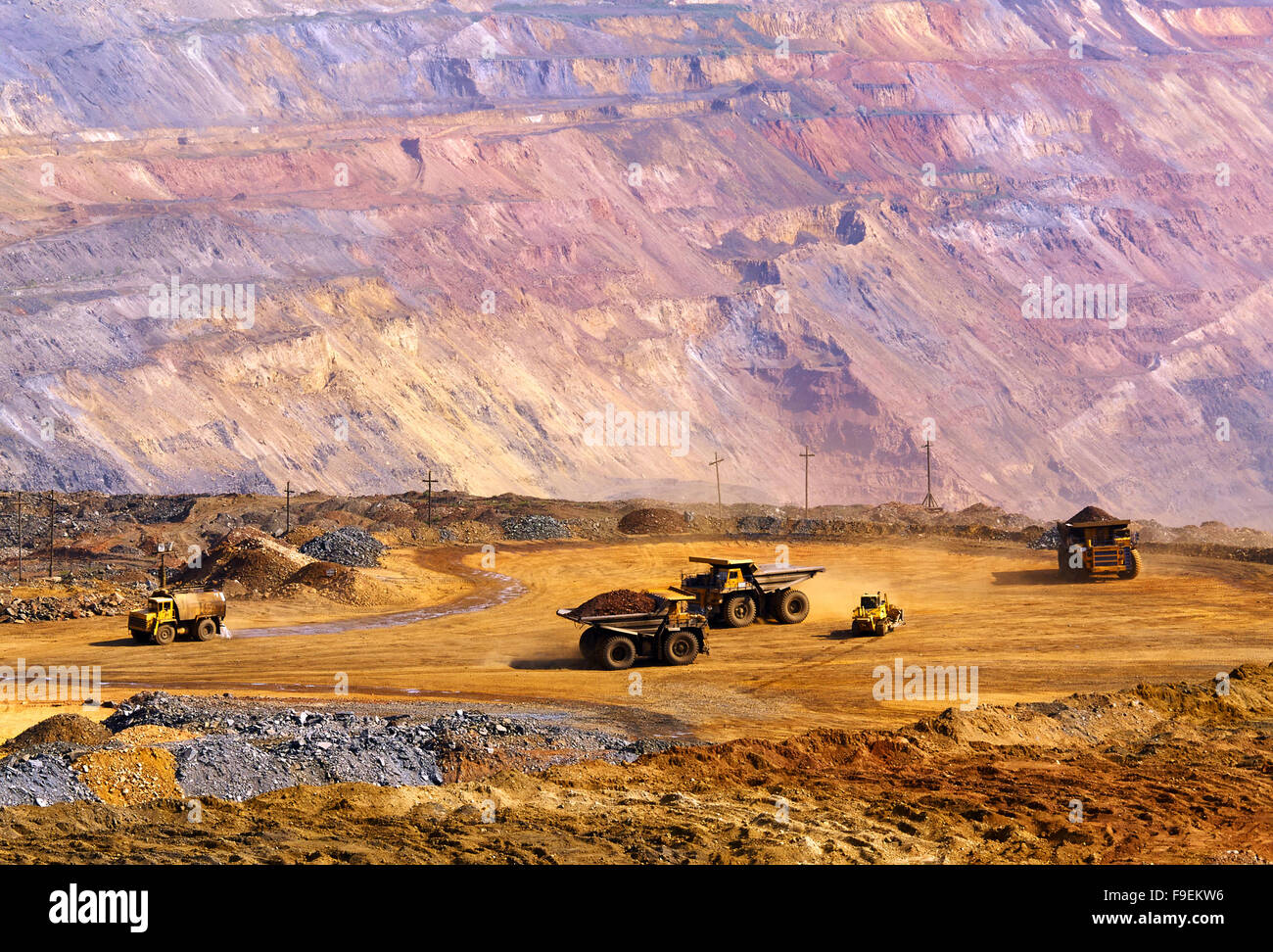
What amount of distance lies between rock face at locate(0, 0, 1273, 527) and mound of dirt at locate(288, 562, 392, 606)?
136 feet

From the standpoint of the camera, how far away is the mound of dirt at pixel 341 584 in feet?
151

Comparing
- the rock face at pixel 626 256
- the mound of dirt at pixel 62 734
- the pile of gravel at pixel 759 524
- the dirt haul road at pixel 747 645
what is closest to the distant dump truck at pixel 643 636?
the dirt haul road at pixel 747 645

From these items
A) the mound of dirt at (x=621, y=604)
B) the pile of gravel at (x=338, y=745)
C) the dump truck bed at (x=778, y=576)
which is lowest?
the pile of gravel at (x=338, y=745)

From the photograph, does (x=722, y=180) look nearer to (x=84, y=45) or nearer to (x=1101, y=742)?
(x=84, y=45)

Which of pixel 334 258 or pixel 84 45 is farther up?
pixel 84 45

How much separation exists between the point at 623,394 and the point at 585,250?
2062cm

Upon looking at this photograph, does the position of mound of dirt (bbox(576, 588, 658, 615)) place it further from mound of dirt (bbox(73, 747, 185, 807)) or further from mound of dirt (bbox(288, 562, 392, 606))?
mound of dirt (bbox(288, 562, 392, 606))

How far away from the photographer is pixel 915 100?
176250 mm

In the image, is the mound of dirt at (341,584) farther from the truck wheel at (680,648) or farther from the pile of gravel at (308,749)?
the pile of gravel at (308,749)

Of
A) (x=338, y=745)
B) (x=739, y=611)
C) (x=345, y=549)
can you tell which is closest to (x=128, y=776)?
(x=338, y=745)

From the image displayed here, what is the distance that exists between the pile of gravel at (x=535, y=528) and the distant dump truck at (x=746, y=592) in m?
22.6

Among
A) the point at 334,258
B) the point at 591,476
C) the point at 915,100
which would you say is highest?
the point at 915,100

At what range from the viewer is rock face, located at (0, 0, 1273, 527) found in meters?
98.1

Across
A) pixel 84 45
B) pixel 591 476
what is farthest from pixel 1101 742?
pixel 84 45
